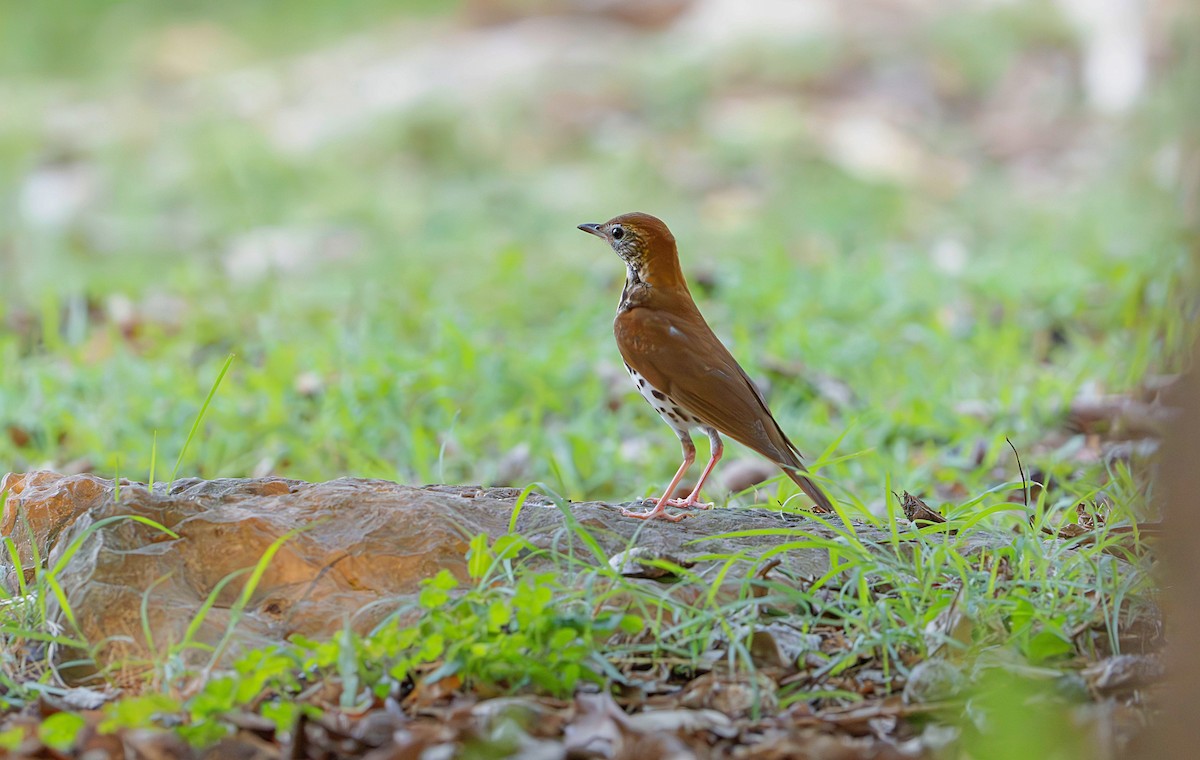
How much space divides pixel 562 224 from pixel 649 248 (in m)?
5.36

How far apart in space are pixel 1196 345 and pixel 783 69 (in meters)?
11.3

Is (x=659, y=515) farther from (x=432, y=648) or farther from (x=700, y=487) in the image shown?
(x=432, y=648)

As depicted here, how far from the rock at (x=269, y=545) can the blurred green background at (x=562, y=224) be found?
81 centimetres

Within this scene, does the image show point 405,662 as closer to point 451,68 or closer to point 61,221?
point 61,221

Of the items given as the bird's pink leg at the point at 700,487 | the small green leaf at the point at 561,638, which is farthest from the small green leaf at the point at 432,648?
the bird's pink leg at the point at 700,487

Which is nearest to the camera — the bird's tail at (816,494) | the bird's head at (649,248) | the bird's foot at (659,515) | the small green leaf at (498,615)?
the small green leaf at (498,615)

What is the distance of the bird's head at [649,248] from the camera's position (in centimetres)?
376

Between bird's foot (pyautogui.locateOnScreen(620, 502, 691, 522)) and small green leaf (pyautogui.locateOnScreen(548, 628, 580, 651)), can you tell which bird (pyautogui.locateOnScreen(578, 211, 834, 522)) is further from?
small green leaf (pyautogui.locateOnScreen(548, 628, 580, 651))

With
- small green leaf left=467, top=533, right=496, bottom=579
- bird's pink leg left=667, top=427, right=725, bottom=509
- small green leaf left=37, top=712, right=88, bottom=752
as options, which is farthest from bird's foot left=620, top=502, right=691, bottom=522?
small green leaf left=37, top=712, right=88, bottom=752

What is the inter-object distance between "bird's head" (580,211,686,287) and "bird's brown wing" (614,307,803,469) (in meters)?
0.23

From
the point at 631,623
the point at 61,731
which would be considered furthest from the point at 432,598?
the point at 61,731

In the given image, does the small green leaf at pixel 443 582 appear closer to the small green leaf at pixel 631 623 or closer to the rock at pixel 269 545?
the rock at pixel 269 545

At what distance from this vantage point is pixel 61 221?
356 inches

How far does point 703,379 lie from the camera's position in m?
3.41
